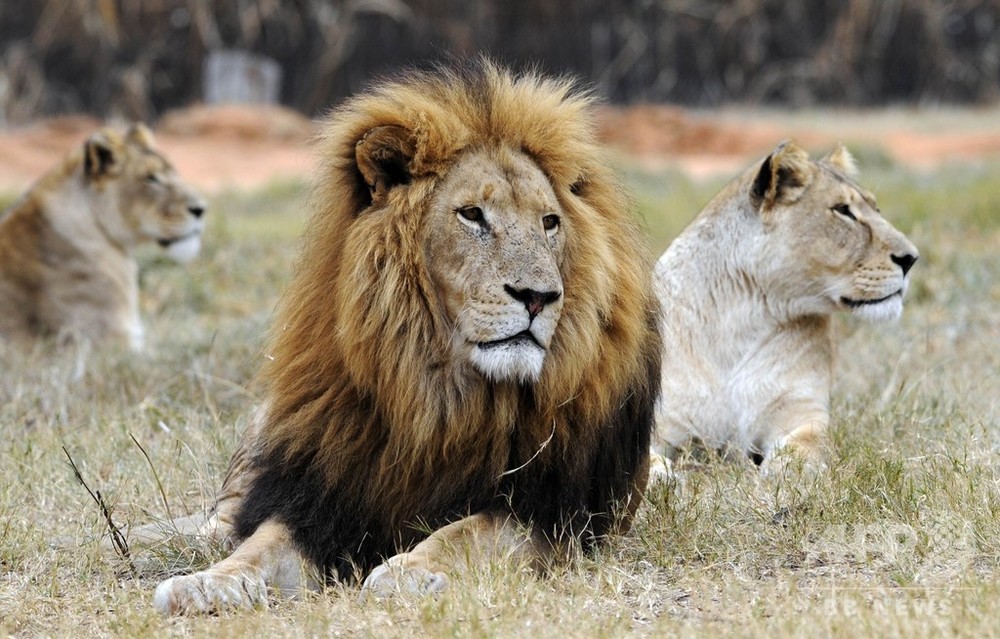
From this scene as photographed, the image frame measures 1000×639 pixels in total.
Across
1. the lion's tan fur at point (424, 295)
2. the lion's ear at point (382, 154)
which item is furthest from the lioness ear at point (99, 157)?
the lion's ear at point (382, 154)

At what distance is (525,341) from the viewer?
136 inches

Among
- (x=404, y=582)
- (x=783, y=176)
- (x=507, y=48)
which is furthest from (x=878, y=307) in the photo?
(x=507, y=48)

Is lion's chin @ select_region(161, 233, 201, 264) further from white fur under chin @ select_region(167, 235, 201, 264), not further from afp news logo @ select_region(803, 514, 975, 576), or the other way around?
afp news logo @ select_region(803, 514, 975, 576)

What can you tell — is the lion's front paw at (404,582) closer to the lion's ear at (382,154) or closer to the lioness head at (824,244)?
the lion's ear at (382,154)

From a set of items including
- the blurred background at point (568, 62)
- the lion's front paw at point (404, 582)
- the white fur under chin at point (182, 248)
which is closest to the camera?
the lion's front paw at point (404, 582)

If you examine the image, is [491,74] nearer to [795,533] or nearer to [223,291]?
[795,533]

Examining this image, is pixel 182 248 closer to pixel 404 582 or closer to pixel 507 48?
pixel 404 582

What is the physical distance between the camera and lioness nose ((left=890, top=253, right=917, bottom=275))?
205 inches

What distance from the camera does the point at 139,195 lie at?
840 cm

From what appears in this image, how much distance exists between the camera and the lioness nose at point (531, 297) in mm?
3432

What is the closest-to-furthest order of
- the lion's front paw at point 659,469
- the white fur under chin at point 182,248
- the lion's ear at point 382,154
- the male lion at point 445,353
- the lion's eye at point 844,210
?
the male lion at point 445,353 < the lion's ear at point 382,154 < the lion's front paw at point 659,469 < the lion's eye at point 844,210 < the white fur under chin at point 182,248

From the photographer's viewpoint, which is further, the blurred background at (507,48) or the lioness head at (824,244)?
the blurred background at (507,48)

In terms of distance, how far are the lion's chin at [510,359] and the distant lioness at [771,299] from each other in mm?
1659

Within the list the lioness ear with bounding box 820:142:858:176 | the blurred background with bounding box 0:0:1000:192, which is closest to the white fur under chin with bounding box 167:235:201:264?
the lioness ear with bounding box 820:142:858:176
